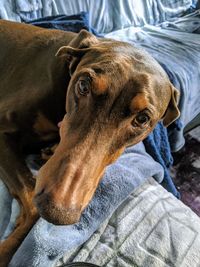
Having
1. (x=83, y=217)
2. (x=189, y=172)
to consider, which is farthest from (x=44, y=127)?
(x=189, y=172)

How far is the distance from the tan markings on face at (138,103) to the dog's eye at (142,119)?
3cm

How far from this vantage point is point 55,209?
35.7 inches

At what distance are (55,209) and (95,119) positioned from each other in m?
0.29

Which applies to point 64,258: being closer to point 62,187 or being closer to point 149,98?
point 62,187

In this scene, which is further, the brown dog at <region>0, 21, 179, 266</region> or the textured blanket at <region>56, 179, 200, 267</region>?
the textured blanket at <region>56, 179, 200, 267</region>

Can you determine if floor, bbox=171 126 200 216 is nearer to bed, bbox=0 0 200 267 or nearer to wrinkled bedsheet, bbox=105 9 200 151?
wrinkled bedsheet, bbox=105 9 200 151

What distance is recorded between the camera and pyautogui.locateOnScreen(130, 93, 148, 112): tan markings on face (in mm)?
1103

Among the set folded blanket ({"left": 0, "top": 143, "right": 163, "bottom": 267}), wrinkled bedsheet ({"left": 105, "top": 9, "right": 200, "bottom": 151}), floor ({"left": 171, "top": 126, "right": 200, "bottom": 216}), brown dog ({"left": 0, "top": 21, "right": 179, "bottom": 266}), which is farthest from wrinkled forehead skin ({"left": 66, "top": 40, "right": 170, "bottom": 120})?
floor ({"left": 171, "top": 126, "right": 200, "bottom": 216})

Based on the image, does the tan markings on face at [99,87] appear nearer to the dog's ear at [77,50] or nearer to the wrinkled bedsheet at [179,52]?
the dog's ear at [77,50]

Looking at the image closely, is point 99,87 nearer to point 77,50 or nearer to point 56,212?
point 77,50

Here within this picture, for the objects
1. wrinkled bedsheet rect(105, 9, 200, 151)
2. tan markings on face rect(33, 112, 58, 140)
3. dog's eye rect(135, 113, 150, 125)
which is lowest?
wrinkled bedsheet rect(105, 9, 200, 151)

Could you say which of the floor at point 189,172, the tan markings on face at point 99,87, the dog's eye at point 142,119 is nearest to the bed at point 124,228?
the dog's eye at point 142,119

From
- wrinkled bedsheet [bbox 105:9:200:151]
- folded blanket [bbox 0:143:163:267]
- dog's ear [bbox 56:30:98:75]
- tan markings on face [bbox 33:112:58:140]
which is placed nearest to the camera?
folded blanket [bbox 0:143:163:267]

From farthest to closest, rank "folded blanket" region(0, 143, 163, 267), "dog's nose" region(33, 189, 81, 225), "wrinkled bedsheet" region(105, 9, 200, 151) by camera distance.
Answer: "wrinkled bedsheet" region(105, 9, 200, 151)
"folded blanket" region(0, 143, 163, 267)
"dog's nose" region(33, 189, 81, 225)
